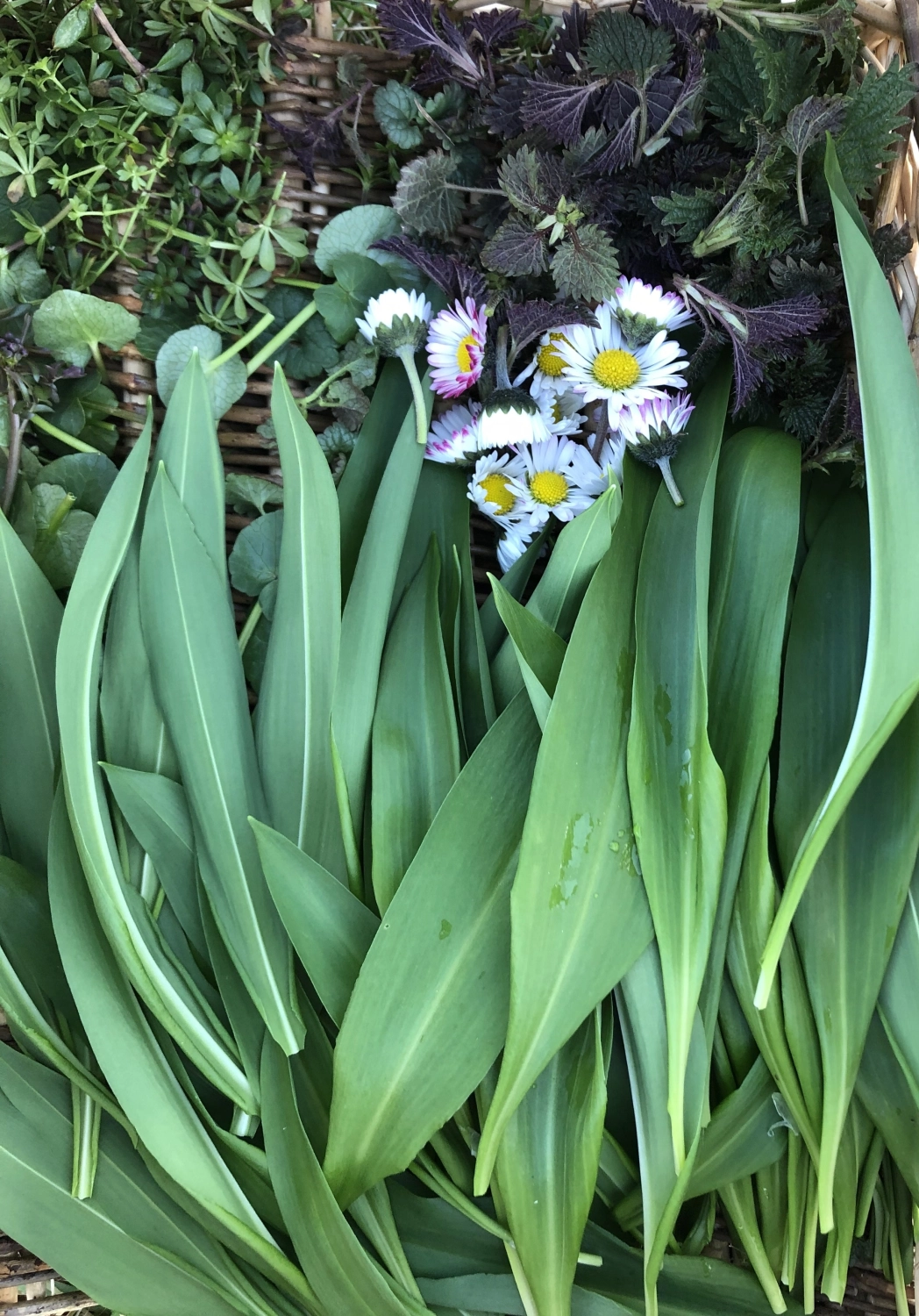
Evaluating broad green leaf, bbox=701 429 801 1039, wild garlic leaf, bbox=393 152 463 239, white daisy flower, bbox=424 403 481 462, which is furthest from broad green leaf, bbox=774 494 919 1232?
wild garlic leaf, bbox=393 152 463 239

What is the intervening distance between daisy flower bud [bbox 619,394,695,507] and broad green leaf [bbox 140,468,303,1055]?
28cm

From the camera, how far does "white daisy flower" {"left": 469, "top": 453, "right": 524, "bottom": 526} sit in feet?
1.99

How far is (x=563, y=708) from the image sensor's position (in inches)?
19.4

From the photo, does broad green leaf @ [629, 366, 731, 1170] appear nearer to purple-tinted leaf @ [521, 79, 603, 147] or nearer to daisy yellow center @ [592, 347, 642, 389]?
daisy yellow center @ [592, 347, 642, 389]

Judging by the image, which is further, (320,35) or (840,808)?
(320,35)

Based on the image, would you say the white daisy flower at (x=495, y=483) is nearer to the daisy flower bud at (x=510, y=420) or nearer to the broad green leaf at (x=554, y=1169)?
the daisy flower bud at (x=510, y=420)

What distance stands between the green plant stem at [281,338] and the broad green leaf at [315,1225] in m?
0.45

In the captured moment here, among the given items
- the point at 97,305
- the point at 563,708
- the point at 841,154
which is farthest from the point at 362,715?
the point at 841,154

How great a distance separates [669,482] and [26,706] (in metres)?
0.43

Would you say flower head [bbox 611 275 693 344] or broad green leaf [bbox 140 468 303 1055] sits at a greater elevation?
flower head [bbox 611 275 693 344]

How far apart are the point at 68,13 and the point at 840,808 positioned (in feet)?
2.24

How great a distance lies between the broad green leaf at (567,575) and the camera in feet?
1.82

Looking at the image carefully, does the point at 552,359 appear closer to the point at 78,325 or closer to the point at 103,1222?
the point at 78,325

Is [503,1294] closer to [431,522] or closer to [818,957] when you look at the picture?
[818,957]
